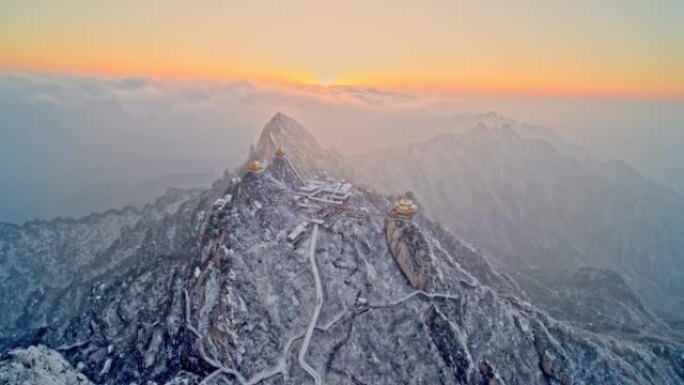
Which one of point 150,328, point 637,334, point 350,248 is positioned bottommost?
point 637,334

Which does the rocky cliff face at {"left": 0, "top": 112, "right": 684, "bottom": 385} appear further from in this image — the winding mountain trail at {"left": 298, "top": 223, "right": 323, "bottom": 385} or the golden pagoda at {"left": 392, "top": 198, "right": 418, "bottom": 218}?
the golden pagoda at {"left": 392, "top": 198, "right": 418, "bottom": 218}

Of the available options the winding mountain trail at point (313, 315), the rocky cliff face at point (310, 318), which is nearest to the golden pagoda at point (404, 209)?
the rocky cliff face at point (310, 318)

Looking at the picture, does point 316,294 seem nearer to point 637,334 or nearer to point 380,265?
point 380,265

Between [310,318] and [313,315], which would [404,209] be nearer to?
[313,315]

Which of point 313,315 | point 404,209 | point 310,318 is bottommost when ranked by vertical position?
point 310,318

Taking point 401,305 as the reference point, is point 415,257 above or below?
above

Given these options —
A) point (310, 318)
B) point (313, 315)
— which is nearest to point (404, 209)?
point (313, 315)

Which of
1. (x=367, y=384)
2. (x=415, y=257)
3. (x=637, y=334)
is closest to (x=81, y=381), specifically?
(x=367, y=384)

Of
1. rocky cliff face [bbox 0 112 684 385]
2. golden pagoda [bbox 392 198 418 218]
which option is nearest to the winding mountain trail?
rocky cliff face [bbox 0 112 684 385]

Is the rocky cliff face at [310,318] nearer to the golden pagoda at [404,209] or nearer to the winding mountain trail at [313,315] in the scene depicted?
the winding mountain trail at [313,315]
